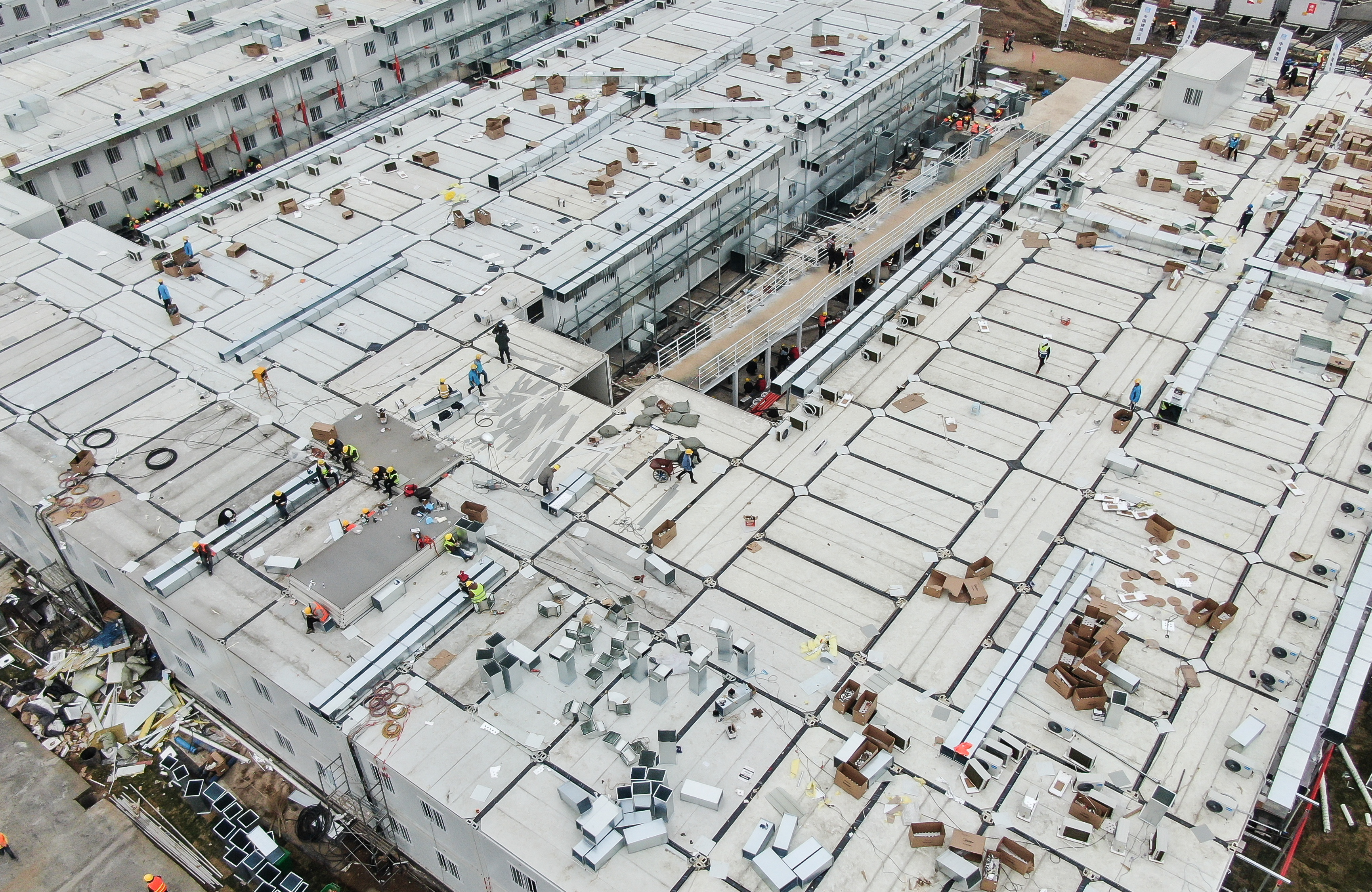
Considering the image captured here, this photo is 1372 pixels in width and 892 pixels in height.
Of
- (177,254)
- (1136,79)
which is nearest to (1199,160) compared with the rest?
(1136,79)

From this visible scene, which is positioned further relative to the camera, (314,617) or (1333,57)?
(1333,57)

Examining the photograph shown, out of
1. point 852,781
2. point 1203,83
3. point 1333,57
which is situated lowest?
point 852,781

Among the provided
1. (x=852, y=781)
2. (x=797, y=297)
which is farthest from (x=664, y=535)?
(x=797, y=297)

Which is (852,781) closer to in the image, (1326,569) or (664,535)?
(664,535)

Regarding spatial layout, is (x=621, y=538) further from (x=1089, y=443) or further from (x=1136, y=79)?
(x=1136, y=79)

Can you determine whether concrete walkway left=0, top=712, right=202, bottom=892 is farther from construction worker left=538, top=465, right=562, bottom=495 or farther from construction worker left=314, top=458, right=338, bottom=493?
construction worker left=538, top=465, right=562, bottom=495

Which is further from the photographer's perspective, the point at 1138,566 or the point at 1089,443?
the point at 1089,443
